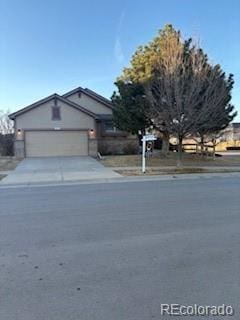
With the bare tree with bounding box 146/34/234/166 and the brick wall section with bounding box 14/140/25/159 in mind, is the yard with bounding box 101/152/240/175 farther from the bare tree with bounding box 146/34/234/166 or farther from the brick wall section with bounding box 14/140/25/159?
the brick wall section with bounding box 14/140/25/159

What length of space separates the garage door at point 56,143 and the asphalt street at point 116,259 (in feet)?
76.9

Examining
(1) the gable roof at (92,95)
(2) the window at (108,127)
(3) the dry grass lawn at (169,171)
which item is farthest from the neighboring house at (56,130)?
(3) the dry grass lawn at (169,171)

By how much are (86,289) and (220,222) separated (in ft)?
13.9

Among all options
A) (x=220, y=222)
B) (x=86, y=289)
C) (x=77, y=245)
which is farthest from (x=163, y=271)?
(x=220, y=222)

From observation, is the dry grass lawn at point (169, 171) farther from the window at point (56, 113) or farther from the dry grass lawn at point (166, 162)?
the window at point (56, 113)

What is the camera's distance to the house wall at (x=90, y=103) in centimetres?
3800

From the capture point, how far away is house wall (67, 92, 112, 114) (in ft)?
125

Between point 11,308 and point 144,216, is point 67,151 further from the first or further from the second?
point 11,308

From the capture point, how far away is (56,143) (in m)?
34.3

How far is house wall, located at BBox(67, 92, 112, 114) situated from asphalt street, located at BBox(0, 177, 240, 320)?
2805 centimetres

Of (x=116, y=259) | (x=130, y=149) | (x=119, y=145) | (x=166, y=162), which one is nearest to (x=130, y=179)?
(x=166, y=162)

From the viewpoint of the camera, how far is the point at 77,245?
6.55 m

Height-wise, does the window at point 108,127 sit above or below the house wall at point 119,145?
above

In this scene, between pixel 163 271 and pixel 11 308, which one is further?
pixel 163 271
